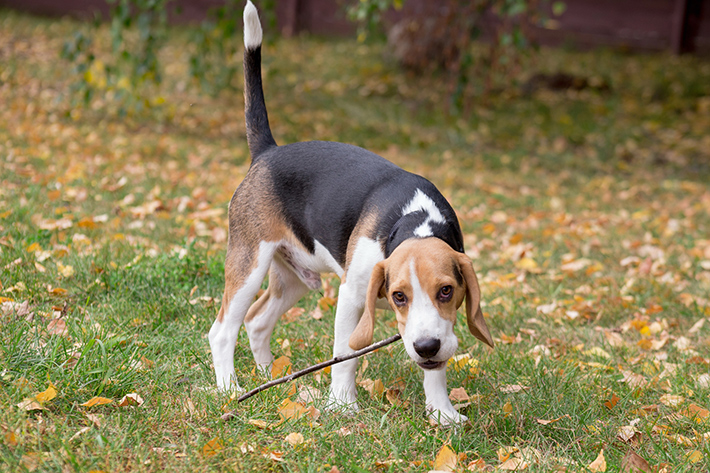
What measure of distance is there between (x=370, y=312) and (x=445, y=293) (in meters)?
0.31

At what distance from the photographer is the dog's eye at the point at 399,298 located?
2.58m

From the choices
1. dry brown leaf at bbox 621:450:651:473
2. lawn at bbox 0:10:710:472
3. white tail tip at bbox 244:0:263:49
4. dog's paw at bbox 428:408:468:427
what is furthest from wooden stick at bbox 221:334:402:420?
white tail tip at bbox 244:0:263:49

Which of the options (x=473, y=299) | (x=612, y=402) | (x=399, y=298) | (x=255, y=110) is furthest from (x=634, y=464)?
(x=255, y=110)

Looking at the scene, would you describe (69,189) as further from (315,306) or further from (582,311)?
(582,311)

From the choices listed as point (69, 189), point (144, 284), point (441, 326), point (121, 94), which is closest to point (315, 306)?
point (144, 284)

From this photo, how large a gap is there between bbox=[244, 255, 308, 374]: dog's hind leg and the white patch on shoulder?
89cm

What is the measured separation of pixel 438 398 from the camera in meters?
2.96

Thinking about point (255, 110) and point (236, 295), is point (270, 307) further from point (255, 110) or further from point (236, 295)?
point (255, 110)

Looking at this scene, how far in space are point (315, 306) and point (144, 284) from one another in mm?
1052

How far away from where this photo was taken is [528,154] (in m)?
10.2

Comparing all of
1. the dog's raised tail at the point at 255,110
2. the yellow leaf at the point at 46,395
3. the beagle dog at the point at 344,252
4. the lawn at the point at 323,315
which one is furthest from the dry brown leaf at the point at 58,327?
the dog's raised tail at the point at 255,110

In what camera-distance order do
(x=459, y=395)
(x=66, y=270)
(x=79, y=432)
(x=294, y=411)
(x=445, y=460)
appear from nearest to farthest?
(x=79, y=432)
(x=445, y=460)
(x=294, y=411)
(x=459, y=395)
(x=66, y=270)

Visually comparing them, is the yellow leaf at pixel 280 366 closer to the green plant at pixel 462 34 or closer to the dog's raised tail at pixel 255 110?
the dog's raised tail at pixel 255 110

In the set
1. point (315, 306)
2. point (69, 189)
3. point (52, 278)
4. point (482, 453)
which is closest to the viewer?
point (482, 453)
